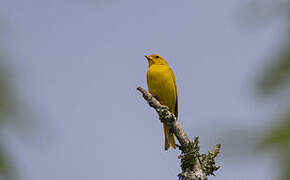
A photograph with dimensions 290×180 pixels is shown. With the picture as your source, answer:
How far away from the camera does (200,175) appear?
4305mm

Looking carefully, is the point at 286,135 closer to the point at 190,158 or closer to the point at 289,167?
the point at 289,167

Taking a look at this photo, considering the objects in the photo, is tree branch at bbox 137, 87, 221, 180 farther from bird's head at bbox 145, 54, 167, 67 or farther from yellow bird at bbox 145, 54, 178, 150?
bird's head at bbox 145, 54, 167, 67

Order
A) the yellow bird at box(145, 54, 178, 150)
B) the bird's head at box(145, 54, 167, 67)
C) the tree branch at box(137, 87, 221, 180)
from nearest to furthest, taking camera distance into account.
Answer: the tree branch at box(137, 87, 221, 180) < the yellow bird at box(145, 54, 178, 150) < the bird's head at box(145, 54, 167, 67)

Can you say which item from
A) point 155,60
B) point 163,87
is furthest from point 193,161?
point 155,60

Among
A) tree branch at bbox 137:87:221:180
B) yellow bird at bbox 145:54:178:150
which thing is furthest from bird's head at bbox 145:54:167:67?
tree branch at bbox 137:87:221:180

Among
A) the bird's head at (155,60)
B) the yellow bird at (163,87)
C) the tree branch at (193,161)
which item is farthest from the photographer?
the bird's head at (155,60)

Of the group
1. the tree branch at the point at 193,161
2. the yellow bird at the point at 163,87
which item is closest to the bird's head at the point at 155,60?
the yellow bird at the point at 163,87

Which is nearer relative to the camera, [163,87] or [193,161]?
[193,161]

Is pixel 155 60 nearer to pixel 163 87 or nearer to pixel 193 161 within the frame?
pixel 163 87

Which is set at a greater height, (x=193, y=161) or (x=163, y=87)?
(x=163, y=87)

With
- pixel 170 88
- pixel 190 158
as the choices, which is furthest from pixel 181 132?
pixel 170 88

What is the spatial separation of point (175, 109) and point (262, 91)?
6.95 m

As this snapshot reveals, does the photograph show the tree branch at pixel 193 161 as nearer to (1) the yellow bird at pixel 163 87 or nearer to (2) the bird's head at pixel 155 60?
(1) the yellow bird at pixel 163 87

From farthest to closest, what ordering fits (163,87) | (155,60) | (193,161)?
(155,60), (163,87), (193,161)
